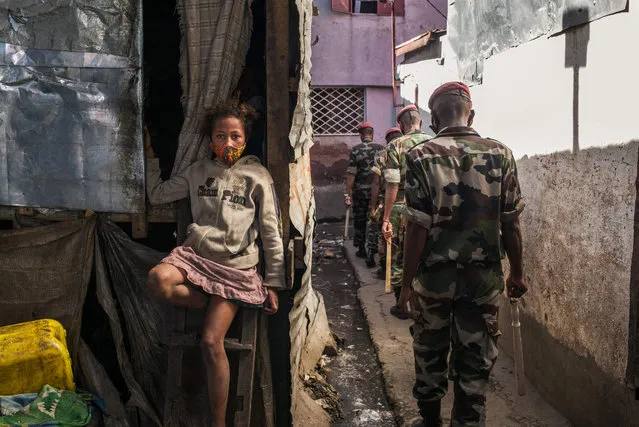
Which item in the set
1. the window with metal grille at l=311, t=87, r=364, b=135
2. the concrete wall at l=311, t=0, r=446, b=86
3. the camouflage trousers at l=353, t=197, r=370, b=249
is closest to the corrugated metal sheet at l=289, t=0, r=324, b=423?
the camouflage trousers at l=353, t=197, r=370, b=249

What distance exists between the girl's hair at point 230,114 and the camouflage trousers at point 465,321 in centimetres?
132

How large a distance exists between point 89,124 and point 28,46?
0.53 m

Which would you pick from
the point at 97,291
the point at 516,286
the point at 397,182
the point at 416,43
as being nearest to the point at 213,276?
the point at 97,291

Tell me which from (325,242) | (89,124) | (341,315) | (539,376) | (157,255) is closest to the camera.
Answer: (89,124)

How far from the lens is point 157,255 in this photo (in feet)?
11.3

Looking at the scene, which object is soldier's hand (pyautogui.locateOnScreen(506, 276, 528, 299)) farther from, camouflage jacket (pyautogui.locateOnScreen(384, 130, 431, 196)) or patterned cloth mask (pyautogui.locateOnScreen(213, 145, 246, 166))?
camouflage jacket (pyautogui.locateOnScreen(384, 130, 431, 196))

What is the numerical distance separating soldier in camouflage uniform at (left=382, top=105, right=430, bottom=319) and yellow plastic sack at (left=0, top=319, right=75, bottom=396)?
3.18 m

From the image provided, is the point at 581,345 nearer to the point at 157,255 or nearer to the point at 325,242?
the point at 157,255

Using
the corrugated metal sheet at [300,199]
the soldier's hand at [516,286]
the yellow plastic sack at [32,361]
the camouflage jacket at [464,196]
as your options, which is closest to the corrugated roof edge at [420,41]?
the corrugated metal sheet at [300,199]

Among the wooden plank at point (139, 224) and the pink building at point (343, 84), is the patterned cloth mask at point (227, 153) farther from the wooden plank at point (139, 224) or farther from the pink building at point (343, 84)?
the pink building at point (343, 84)

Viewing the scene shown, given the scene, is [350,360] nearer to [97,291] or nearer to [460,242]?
[460,242]

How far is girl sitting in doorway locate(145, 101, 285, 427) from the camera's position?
118 inches

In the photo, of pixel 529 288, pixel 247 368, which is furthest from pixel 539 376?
pixel 247 368

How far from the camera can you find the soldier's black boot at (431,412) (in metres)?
3.34
